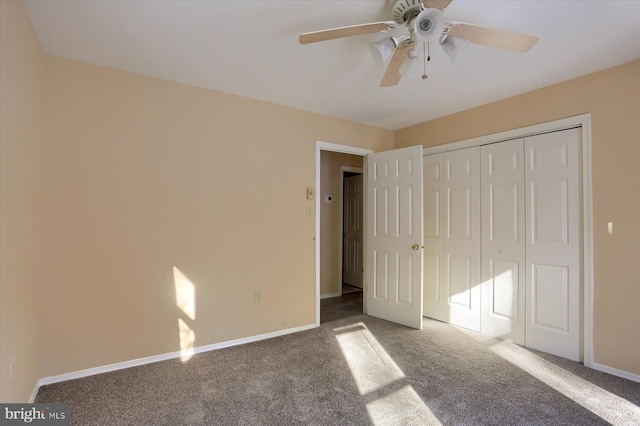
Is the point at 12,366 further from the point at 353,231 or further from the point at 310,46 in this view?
the point at 353,231

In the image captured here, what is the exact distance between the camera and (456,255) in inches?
143

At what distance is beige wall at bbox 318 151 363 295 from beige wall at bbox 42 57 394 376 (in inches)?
53.7

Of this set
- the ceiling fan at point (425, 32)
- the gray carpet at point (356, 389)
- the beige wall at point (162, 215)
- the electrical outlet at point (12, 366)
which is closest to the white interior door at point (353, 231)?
the beige wall at point (162, 215)

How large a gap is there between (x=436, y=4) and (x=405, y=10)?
191 millimetres

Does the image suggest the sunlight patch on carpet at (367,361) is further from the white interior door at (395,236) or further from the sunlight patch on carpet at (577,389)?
the sunlight patch on carpet at (577,389)

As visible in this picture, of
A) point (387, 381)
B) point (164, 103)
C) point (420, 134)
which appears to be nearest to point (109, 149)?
point (164, 103)

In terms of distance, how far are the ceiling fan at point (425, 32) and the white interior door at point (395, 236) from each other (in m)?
1.82

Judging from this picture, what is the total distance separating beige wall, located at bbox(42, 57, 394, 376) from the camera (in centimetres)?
240

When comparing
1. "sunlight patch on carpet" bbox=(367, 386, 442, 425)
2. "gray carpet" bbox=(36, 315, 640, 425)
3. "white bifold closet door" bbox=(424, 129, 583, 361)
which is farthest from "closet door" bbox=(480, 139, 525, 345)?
"sunlight patch on carpet" bbox=(367, 386, 442, 425)

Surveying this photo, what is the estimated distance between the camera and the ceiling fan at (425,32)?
1581 millimetres

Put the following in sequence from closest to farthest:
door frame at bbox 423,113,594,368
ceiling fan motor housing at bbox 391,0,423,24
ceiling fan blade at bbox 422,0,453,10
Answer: ceiling fan blade at bbox 422,0,453,10
ceiling fan motor housing at bbox 391,0,423,24
door frame at bbox 423,113,594,368

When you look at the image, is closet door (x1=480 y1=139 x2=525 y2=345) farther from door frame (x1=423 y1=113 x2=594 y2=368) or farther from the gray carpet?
door frame (x1=423 y1=113 x2=594 y2=368)

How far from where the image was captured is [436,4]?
1549mm

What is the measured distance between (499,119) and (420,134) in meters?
1.00
